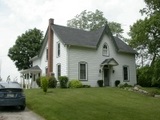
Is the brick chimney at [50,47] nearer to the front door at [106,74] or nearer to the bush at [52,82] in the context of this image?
the bush at [52,82]

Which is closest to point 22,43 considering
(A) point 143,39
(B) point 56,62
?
(B) point 56,62

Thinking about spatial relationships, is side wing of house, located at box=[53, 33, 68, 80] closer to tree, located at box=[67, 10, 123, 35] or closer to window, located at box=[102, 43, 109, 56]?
window, located at box=[102, 43, 109, 56]

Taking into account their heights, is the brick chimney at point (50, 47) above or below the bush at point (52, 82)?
above

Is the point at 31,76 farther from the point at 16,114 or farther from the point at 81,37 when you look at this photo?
the point at 16,114

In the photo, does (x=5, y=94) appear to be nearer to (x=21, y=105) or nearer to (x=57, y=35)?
(x=21, y=105)

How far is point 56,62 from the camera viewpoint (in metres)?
31.8

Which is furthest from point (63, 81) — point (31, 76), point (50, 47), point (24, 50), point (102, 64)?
point (24, 50)

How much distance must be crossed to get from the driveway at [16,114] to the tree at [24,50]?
37009mm

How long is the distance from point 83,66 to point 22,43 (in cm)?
2499

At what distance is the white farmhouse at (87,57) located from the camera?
98.3 ft

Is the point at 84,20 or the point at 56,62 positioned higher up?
the point at 84,20

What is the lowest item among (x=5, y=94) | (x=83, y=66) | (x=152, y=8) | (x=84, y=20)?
(x=5, y=94)

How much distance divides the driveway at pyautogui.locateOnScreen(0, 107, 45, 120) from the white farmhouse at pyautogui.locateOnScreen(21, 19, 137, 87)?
47.7ft

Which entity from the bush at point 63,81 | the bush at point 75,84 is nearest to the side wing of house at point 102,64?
the bush at point 63,81
